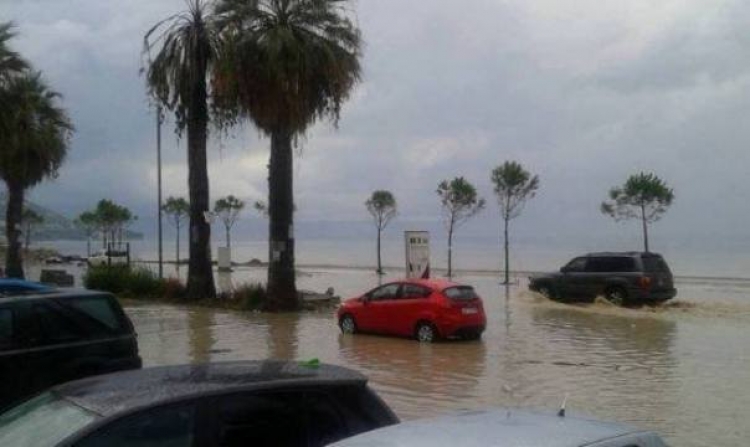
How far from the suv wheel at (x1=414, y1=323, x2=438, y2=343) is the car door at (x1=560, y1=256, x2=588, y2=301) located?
12018mm

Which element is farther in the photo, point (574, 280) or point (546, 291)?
point (546, 291)

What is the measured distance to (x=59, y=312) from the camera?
1048 centimetres

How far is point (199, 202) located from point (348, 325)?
11.1 m

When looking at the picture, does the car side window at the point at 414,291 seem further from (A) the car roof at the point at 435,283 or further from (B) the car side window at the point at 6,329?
(B) the car side window at the point at 6,329

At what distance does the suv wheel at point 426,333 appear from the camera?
19.4 metres

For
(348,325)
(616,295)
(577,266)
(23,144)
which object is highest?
(23,144)

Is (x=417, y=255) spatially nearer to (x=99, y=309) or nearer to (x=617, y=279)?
(x=617, y=279)

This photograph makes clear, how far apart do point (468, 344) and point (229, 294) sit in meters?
12.8

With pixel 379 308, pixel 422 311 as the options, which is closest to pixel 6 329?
pixel 422 311

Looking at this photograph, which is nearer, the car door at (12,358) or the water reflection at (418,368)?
the car door at (12,358)

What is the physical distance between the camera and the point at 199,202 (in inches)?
1202

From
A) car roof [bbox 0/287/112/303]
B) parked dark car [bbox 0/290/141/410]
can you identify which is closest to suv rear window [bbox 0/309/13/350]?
parked dark car [bbox 0/290/141/410]

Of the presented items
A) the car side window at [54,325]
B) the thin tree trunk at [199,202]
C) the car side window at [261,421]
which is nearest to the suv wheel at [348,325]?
the thin tree trunk at [199,202]

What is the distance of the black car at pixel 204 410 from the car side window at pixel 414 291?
47.4ft
